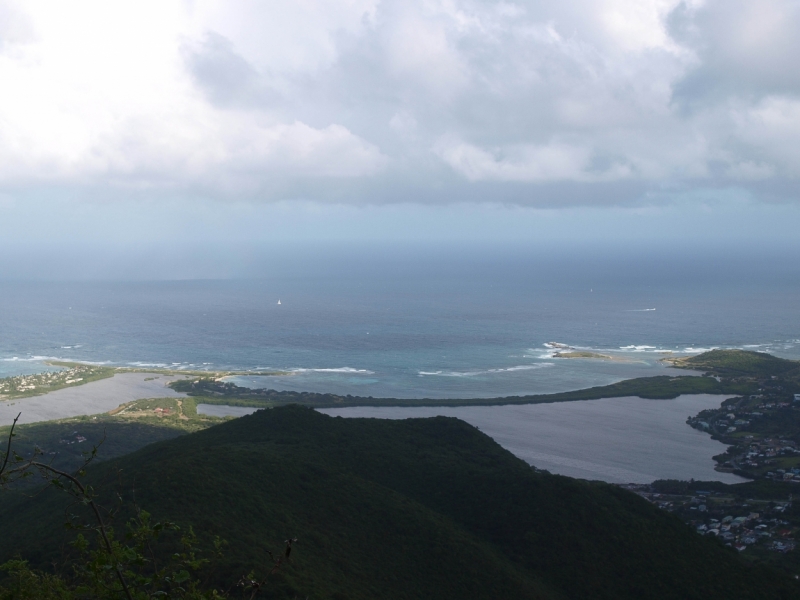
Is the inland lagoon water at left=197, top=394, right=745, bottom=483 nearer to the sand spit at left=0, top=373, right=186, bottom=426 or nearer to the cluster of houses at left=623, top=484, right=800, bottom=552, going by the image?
the cluster of houses at left=623, top=484, right=800, bottom=552

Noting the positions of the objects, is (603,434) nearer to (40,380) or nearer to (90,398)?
(90,398)

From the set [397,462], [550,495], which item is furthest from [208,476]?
[550,495]

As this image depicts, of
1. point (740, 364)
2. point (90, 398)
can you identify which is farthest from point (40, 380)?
point (740, 364)

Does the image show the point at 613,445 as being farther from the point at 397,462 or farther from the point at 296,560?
the point at 296,560

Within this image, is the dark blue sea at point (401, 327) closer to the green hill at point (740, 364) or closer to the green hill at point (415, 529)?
the green hill at point (740, 364)

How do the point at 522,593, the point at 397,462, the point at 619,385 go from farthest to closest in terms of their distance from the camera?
the point at 619,385 → the point at 397,462 → the point at 522,593

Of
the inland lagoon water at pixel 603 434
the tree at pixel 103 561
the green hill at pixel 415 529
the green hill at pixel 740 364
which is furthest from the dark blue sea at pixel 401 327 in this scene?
the tree at pixel 103 561
